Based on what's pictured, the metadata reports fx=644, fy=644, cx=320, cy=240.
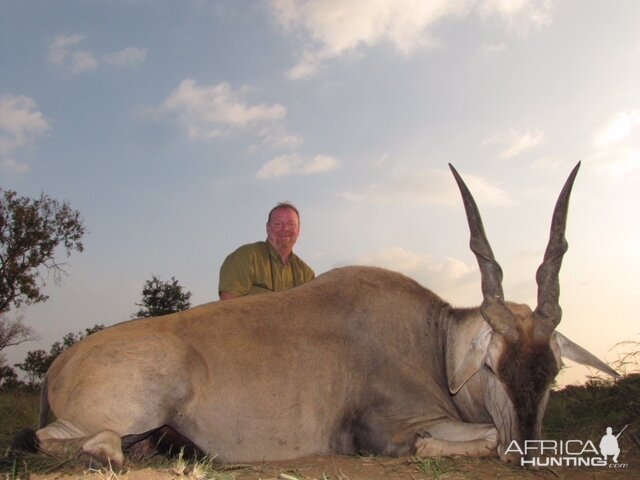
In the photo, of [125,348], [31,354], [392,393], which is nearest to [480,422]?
[392,393]

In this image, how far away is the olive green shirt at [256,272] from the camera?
7.20 metres

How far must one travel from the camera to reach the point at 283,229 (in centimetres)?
777

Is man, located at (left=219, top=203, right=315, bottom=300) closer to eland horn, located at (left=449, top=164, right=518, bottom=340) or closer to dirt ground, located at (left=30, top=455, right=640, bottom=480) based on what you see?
eland horn, located at (left=449, top=164, right=518, bottom=340)

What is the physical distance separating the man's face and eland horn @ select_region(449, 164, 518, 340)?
10.2 ft

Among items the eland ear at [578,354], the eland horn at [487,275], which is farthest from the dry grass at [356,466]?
the eland horn at [487,275]

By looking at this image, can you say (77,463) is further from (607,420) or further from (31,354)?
(31,354)

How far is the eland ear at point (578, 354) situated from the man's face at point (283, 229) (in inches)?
150

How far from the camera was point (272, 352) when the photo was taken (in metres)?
4.59

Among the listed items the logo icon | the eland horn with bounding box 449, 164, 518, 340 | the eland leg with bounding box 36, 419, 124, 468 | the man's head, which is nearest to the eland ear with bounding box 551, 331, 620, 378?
the eland horn with bounding box 449, 164, 518, 340

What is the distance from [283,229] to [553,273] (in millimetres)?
3798

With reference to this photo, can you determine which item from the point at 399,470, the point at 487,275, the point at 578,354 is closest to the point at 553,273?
the point at 487,275

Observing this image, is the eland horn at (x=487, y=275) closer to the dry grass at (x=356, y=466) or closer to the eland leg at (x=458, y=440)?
the eland leg at (x=458, y=440)

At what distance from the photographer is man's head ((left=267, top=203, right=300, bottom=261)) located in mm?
7766

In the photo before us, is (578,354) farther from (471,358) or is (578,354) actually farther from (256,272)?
(256,272)
